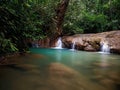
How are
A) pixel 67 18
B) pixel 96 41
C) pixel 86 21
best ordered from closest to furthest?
pixel 96 41, pixel 67 18, pixel 86 21

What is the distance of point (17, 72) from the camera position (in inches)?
235

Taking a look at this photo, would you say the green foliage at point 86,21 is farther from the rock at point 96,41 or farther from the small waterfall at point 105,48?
the small waterfall at point 105,48

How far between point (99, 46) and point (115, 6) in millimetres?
7009

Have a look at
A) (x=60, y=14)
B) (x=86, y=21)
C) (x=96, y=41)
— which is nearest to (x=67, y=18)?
(x=60, y=14)

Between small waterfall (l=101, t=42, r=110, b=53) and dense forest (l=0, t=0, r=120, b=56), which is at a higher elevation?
dense forest (l=0, t=0, r=120, b=56)

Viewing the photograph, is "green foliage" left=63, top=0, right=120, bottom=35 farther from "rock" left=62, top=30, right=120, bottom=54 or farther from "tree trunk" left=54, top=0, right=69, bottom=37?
"rock" left=62, top=30, right=120, bottom=54

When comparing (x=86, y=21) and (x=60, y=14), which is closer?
(x=60, y=14)

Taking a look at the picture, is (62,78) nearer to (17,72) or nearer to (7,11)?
(17,72)

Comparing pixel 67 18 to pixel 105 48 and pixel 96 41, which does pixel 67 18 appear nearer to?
pixel 96 41

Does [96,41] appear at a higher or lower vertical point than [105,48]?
higher

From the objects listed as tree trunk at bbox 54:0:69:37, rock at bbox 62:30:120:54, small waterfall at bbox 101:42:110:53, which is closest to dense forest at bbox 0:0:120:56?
tree trunk at bbox 54:0:69:37

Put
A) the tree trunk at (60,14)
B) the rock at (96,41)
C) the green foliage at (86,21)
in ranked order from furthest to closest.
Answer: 1. the green foliage at (86,21)
2. the tree trunk at (60,14)
3. the rock at (96,41)

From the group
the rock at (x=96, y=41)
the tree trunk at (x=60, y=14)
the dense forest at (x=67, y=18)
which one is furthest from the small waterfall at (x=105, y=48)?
the tree trunk at (x=60, y=14)

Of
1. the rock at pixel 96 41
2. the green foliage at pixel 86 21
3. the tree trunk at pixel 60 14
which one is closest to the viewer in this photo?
the rock at pixel 96 41
